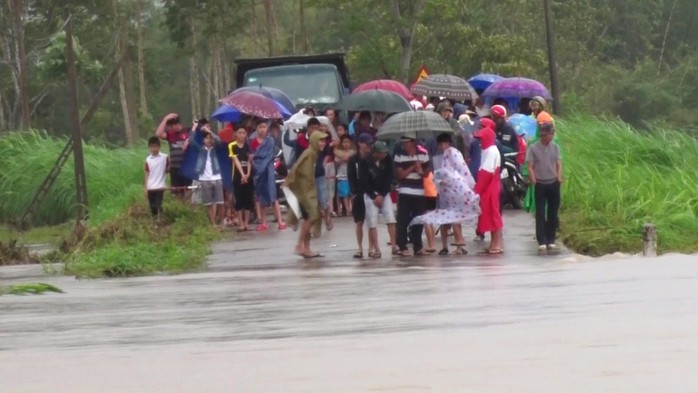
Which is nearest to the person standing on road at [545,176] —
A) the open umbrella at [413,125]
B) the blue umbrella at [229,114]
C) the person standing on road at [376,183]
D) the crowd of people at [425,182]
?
the crowd of people at [425,182]

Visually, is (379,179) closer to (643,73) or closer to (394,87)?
(394,87)

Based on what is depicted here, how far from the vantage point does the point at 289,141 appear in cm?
2328

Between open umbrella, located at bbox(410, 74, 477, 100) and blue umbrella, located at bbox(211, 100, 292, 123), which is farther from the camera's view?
open umbrella, located at bbox(410, 74, 477, 100)

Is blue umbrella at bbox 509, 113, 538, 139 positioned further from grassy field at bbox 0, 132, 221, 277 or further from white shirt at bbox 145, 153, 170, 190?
white shirt at bbox 145, 153, 170, 190

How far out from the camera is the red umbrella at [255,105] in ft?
75.4

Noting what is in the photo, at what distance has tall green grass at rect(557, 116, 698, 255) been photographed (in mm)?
18750

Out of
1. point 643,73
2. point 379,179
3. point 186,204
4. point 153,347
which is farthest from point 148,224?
point 643,73

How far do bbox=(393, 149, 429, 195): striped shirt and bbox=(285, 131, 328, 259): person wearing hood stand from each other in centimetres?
113

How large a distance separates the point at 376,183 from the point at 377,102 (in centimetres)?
442

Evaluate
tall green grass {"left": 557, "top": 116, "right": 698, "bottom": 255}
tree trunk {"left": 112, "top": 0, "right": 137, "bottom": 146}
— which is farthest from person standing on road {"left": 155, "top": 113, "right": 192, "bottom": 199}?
tree trunk {"left": 112, "top": 0, "right": 137, "bottom": 146}

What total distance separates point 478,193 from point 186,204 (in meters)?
6.43

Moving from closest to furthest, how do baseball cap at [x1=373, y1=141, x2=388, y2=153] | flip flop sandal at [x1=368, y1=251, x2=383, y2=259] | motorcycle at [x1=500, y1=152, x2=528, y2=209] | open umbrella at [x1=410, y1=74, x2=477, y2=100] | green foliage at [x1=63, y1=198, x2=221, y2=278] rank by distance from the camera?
baseball cap at [x1=373, y1=141, x2=388, y2=153] → green foliage at [x1=63, y1=198, x2=221, y2=278] → flip flop sandal at [x1=368, y1=251, x2=383, y2=259] → motorcycle at [x1=500, y1=152, x2=528, y2=209] → open umbrella at [x1=410, y1=74, x2=477, y2=100]

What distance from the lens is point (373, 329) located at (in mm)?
11633

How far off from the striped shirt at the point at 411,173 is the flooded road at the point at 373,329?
3.80 feet
